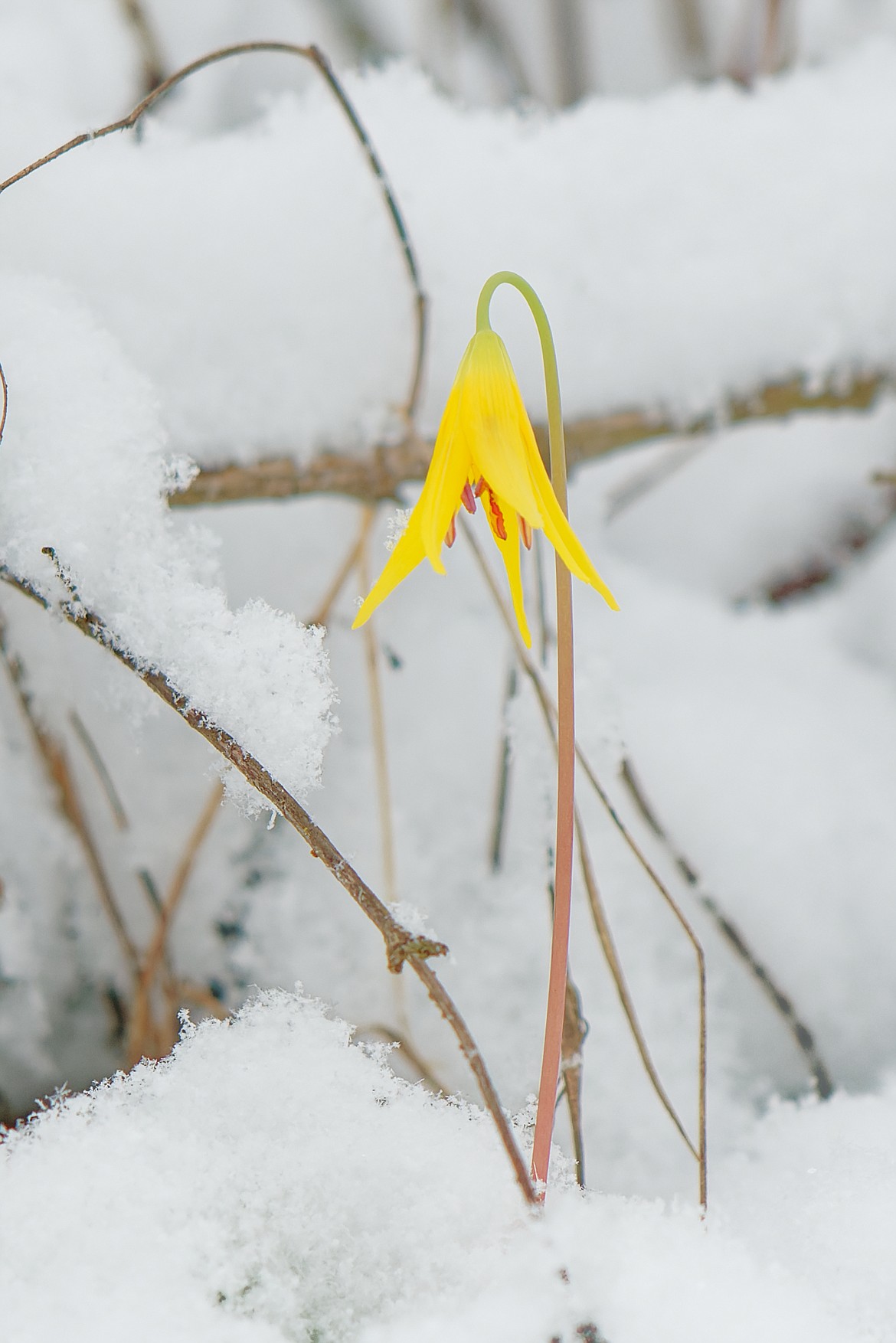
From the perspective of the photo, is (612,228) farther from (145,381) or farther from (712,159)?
(145,381)

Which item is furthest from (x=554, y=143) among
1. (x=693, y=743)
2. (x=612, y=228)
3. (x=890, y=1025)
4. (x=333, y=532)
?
(x=890, y=1025)

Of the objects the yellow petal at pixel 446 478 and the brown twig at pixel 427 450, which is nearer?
the yellow petal at pixel 446 478

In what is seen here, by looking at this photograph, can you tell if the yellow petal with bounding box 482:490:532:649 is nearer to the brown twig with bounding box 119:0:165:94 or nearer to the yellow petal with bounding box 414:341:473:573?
the yellow petal with bounding box 414:341:473:573

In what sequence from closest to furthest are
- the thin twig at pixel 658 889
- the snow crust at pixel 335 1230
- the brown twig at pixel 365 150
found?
the snow crust at pixel 335 1230, the thin twig at pixel 658 889, the brown twig at pixel 365 150

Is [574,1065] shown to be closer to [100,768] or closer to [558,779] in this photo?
[558,779]

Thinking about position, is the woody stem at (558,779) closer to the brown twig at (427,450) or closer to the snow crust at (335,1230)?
the snow crust at (335,1230)

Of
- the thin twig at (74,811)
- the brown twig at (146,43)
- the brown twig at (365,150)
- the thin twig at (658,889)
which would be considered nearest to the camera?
the thin twig at (658,889)

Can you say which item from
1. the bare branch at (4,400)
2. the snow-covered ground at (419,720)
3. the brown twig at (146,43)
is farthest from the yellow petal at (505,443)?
the brown twig at (146,43)
